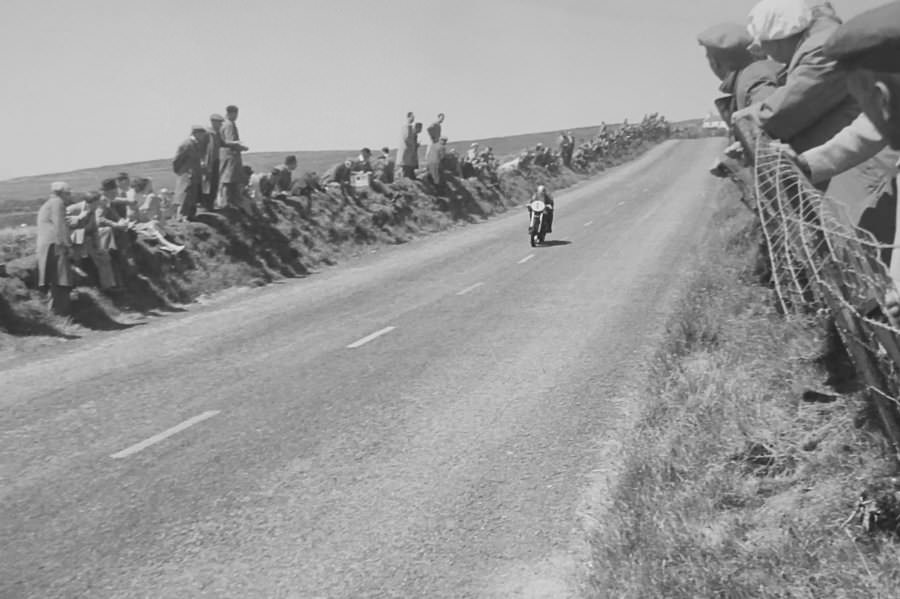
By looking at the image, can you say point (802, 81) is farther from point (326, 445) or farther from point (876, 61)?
point (326, 445)

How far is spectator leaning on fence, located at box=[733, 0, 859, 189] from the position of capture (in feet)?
16.6

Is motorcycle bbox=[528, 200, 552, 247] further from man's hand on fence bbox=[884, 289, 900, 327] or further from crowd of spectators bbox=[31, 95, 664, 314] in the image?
man's hand on fence bbox=[884, 289, 900, 327]

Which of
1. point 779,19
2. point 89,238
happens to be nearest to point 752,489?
point 779,19

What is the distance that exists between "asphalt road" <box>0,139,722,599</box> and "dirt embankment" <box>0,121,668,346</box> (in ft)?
4.38

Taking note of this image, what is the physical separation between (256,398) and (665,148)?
66.8 m

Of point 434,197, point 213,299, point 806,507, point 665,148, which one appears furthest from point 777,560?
point 665,148

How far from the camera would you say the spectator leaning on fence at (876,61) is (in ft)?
8.93

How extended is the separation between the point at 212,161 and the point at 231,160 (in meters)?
0.56

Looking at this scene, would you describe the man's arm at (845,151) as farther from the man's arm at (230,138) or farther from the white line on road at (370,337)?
the man's arm at (230,138)

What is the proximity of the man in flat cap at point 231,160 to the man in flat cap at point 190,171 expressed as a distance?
63 centimetres

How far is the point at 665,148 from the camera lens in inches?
2800

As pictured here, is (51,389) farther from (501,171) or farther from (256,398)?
(501,171)

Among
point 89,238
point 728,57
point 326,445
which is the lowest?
point 326,445

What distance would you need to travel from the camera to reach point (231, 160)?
19.7 meters
